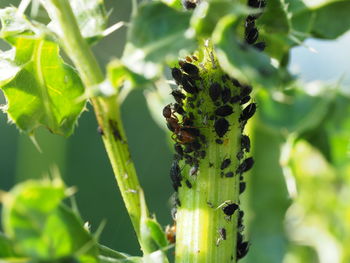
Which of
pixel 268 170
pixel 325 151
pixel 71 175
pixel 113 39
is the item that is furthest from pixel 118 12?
pixel 325 151

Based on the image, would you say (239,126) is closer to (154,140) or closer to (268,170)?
(268,170)

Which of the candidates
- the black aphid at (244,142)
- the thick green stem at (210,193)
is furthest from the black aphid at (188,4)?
the black aphid at (244,142)

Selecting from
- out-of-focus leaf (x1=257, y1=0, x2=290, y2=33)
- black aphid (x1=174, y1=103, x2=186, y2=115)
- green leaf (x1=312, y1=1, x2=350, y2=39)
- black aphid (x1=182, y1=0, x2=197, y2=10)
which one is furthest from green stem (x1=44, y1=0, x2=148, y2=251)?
green leaf (x1=312, y1=1, x2=350, y2=39)

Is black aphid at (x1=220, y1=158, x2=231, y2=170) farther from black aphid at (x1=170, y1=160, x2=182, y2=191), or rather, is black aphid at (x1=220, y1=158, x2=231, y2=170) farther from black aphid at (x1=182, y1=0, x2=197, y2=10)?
black aphid at (x1=182, y1=0, x2=197, y2=10)

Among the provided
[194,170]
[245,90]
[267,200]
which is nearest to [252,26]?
[245,90]

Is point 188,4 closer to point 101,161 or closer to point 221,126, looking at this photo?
point 221,126
